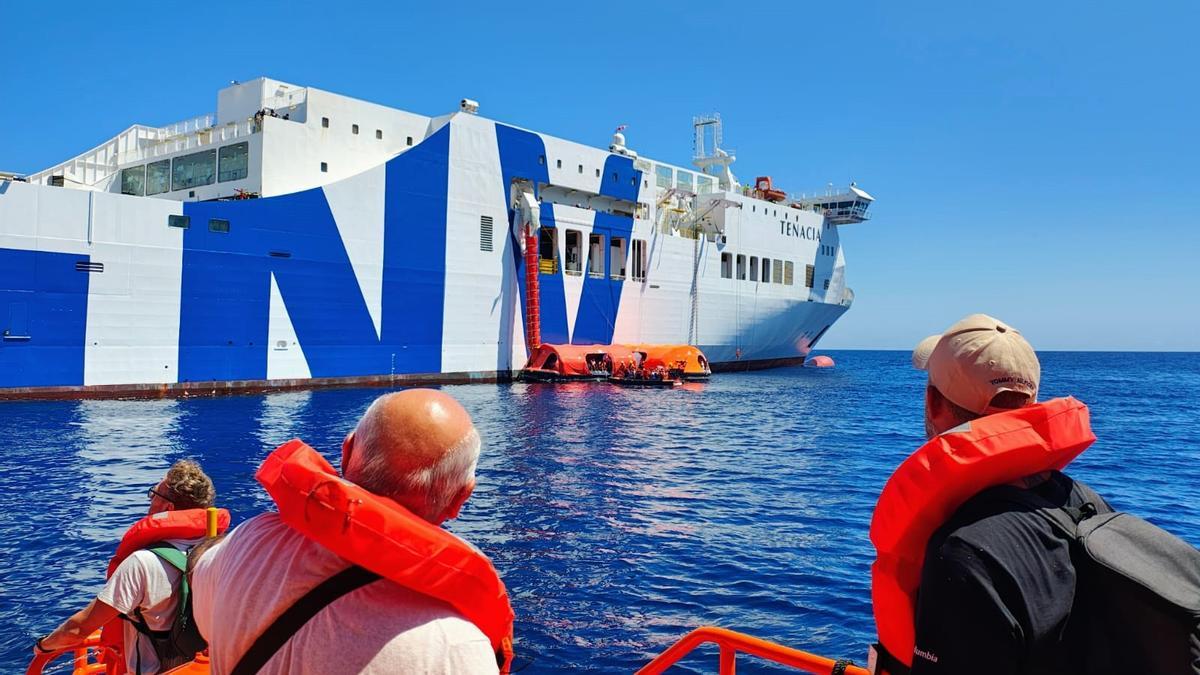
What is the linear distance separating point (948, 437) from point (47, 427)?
55.4ft

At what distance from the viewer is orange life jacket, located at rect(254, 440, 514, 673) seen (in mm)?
1387

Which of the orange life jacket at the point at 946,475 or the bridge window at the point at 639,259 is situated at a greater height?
the bridge window at the point at 639,259

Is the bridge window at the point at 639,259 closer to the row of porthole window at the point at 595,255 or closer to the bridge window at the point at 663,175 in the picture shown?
the row of porthole window at the point at 595,255

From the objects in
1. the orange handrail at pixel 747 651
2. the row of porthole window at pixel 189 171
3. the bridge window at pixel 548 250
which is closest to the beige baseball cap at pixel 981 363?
the orange handrail at pixel 747 651

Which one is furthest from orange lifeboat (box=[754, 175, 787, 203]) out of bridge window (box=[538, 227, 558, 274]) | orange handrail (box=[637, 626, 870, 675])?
orange handrail (box=[637, 626, 870, 675])

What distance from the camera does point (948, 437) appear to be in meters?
1.77

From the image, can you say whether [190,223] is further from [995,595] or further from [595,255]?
[995,595]

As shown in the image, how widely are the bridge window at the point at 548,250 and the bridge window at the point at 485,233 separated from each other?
2.20 meters

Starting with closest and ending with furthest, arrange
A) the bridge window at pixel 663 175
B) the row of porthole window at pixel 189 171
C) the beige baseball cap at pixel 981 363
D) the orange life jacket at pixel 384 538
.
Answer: the orange life jacket at pixel 384 538 < the beige baseball cap at pixel 981 363 < the row of porthole window at pixel 189 171 < the bridge window at pixel 663 175

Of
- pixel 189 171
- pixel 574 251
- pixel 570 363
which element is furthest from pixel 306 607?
pixel 574 251

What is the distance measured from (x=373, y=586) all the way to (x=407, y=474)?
0.22 m

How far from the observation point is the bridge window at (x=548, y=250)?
28125mm

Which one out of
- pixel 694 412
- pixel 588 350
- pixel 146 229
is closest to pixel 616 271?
pixel 588 350

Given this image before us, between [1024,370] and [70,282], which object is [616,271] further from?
[1024,370]
